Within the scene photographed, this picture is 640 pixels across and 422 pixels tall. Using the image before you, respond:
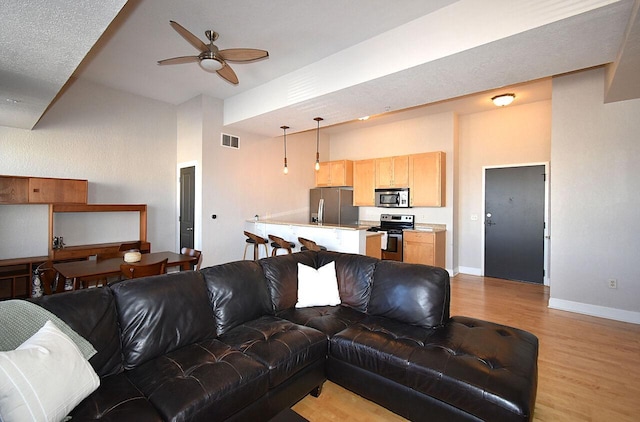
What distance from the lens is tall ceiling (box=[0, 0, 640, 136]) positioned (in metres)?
2.08

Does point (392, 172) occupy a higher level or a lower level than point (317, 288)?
higher

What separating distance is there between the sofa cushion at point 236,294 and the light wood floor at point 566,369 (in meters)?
0.76

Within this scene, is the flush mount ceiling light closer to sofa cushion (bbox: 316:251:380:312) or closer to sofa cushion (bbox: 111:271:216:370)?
sofa cushion (bbox: 316:251:380:312)

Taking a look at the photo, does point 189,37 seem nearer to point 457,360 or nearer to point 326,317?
point 326,317

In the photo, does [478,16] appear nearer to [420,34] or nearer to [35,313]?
[420,34]

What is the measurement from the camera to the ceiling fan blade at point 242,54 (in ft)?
9.35

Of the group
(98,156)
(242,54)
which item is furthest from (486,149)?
(98,156)

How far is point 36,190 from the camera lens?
3896 mm

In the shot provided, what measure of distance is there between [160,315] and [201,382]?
1.98 ft

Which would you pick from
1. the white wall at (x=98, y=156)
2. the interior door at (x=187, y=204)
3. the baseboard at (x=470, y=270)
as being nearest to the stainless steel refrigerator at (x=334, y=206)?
the baseboard at (x=470, y=270)

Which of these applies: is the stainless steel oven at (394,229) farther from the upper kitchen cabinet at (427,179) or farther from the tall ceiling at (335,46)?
the tall ceiling at (335,46)

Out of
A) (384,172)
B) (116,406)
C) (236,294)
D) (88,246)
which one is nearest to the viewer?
(116,406)

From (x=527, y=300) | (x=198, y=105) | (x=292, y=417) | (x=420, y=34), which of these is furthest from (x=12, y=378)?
(x=527, y=300)

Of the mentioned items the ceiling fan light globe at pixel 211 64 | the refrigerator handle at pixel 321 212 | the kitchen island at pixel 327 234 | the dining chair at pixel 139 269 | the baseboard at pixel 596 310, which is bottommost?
the baseboard at pixel 596 310
